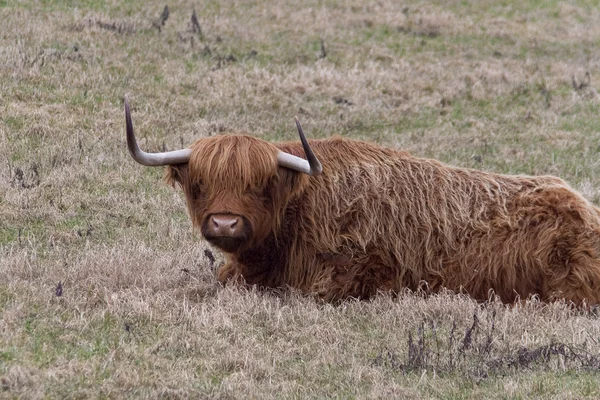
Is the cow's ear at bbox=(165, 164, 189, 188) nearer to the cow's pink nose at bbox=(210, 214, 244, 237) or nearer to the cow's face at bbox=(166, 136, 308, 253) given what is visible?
the cow's face at bbox=(166, 136, 308, 253)

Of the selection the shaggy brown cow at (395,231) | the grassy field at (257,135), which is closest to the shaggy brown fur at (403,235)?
the shaggy brown cow at (395,231)

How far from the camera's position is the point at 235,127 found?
12.5 metres

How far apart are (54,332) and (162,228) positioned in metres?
3.30

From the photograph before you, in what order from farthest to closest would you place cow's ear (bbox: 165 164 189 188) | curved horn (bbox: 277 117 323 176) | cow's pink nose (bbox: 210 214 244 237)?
cow's ear (bbox: 165 164 189 188) < curved horn (bbox: 277 117 323 176) < cow's pink nose (bbox: 210 214 244 237)

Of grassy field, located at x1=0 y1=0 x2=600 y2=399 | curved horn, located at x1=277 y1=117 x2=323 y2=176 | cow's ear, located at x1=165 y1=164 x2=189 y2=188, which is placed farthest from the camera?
cow's ear, located at x1=165 y1=164 x2=189 y2=188

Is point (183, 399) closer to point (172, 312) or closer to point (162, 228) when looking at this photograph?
point (172, 312)

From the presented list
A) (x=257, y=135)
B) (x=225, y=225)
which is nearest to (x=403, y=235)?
(x=225, y=225)

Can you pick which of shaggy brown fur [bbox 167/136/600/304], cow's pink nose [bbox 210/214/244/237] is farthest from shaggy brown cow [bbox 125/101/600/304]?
cow's pink nose [bbox 210/214/244/237]

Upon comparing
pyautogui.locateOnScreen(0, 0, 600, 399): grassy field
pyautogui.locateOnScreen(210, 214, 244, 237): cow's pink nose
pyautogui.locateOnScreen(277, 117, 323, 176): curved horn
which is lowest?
pyautogui.locateOnScreen(0, 0, 600, 399): grassy field

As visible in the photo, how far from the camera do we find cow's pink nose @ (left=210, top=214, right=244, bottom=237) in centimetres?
684

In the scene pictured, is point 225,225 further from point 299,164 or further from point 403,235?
point 403,235

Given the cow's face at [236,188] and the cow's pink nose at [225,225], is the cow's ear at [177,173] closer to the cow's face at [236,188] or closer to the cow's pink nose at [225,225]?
the cow's face at [236,188]

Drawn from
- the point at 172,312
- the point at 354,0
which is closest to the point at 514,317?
the point at 172,312

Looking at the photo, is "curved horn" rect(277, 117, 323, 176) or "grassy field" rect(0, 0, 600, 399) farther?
"curved horn" rect(277, 117, 323, 176)
